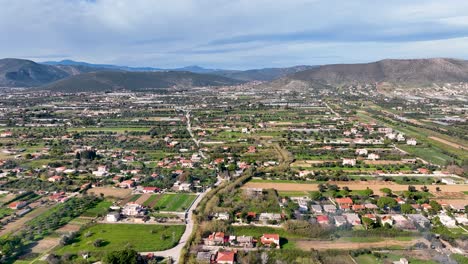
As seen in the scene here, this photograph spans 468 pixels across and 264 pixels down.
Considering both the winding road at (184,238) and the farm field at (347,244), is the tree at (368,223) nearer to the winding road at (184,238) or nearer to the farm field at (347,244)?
the farm field at (347,244)

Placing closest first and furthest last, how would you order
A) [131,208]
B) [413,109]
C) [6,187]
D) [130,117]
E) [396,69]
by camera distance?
[131,208] < [6,187] < [130,117] < [413,109] < [396,69]

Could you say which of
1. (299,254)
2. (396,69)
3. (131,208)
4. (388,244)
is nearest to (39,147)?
(131,208)

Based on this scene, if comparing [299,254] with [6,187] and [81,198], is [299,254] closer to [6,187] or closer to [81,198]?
[81,198]

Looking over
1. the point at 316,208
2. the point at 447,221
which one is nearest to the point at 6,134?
the point at 316,208

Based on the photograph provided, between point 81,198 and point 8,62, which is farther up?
point 8,62

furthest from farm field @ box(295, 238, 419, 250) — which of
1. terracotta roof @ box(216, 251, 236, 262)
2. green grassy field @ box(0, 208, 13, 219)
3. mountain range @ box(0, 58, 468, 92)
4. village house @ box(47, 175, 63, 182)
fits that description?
mountain range @ box(0, 58, 468, 92)

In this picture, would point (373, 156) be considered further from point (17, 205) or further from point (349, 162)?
point (17, 205)

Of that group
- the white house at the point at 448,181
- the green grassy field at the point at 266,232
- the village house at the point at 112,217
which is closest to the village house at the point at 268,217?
the green grassy field at the point at 266,232
